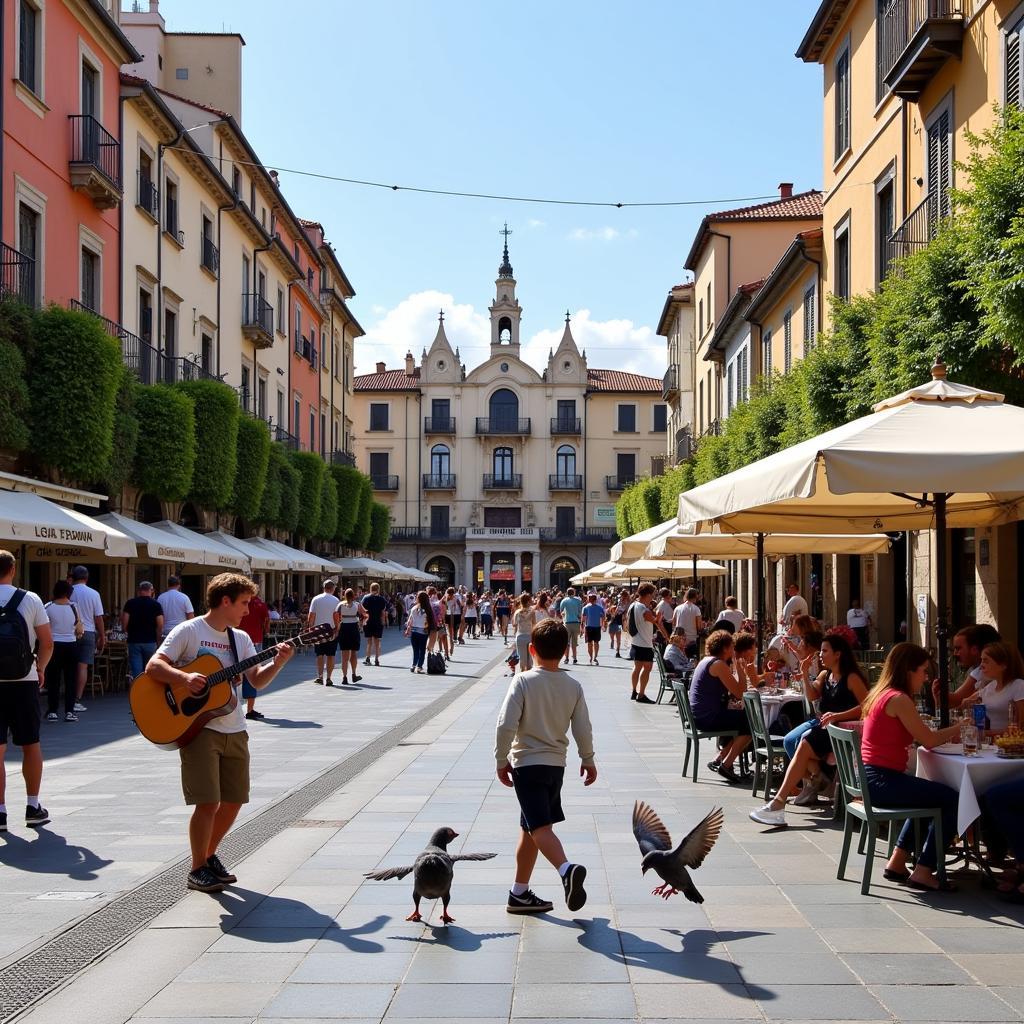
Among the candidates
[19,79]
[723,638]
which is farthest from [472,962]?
[19,79]

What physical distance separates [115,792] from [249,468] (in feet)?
71.1

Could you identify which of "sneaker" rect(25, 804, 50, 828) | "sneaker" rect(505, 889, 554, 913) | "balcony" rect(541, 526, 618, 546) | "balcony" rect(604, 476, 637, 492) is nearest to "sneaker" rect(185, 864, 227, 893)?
"sneaker" rect(505, 889, 554, 913)

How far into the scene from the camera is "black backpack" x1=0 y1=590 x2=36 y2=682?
8633 mm

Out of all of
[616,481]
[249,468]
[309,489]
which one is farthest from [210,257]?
[616,481]

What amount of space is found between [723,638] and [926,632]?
8.03 m

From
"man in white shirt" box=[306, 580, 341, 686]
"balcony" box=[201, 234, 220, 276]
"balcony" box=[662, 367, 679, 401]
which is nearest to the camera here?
"man in white shirt" box=[306, 580, 341, 686]

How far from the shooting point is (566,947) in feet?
19.2

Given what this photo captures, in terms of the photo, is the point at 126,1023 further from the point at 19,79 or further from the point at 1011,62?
the point at 19,79

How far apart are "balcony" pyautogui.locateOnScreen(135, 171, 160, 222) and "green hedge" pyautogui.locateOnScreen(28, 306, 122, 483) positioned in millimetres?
7685

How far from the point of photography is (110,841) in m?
8.35

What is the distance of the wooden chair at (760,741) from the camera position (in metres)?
9.86

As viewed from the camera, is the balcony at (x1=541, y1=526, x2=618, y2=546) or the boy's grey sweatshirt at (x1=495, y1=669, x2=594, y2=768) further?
the balcony at (x1=541, y1=526, x2=618, y2=546)

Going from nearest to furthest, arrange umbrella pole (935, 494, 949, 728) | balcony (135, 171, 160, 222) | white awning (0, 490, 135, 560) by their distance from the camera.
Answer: umbrella pole (935, 494, 949, 728) → white awning (0, 490, 135, 560) → balcony (135, 171, 160, 222)

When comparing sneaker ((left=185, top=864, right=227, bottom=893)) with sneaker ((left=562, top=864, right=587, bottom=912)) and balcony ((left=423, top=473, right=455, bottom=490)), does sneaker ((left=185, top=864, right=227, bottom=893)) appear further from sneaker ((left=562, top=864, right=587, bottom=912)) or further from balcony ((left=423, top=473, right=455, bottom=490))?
balcony ((left=423, top=473, right=455, bottom=490))
